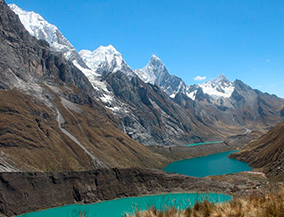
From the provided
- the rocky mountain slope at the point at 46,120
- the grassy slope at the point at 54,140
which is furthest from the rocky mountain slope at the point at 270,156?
the rocky mountain slope at the point at 46,120

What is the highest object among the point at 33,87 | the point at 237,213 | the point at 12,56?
the point at 12,56

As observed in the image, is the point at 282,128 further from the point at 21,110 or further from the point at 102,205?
the point at 21,110

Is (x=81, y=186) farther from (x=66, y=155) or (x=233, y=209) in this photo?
(x=233, y=209)

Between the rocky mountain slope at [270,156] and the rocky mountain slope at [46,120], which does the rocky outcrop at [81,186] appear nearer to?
the rocky mountain slope at [46,120]

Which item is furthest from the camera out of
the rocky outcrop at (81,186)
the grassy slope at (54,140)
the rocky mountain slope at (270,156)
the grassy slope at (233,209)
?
the rocky mountain slope at (270,156)

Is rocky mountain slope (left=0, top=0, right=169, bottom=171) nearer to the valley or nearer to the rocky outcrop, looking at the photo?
the valley

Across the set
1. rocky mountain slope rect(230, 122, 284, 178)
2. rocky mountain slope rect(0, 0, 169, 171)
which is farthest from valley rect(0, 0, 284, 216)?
rocky mountain slope rect(230, 122, 284, 178)

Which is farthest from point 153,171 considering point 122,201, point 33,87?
point 33,87
